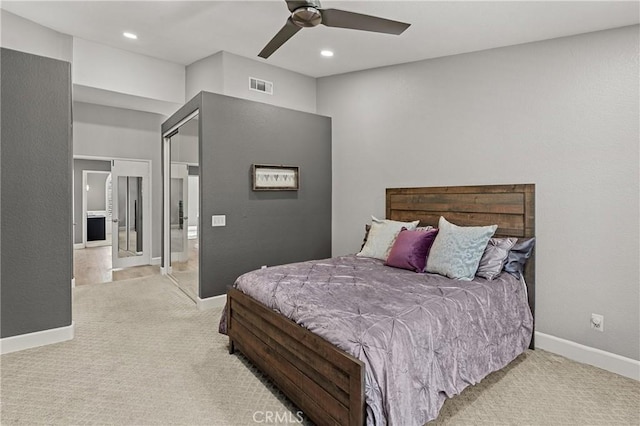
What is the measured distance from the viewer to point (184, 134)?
4605mm

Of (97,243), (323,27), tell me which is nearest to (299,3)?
(323,27)

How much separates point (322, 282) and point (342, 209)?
239 cm

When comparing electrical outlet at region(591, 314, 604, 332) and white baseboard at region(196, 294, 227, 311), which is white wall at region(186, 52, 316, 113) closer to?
white baseboard at region(196, 294, 227, 311)

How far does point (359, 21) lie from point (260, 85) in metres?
2.55

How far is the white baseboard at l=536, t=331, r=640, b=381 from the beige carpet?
0.08m

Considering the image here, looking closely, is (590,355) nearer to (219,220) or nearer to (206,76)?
Answer: (219,220)

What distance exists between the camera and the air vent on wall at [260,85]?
15.2 feet

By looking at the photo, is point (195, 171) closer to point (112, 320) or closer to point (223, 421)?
point (112, 320)

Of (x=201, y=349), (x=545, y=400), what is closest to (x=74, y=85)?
(x=201, y=349)

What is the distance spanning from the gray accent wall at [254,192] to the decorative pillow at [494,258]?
249cm

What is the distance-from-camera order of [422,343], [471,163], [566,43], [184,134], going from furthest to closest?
[184,134], [471,163], [566,43], [422,343]

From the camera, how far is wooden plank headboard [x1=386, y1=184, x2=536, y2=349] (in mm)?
3090

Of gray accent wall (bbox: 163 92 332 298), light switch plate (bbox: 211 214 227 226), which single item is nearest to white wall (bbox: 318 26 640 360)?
gray accent wall (bbox: 163 92 332 298)

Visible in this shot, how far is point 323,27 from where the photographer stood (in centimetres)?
345
